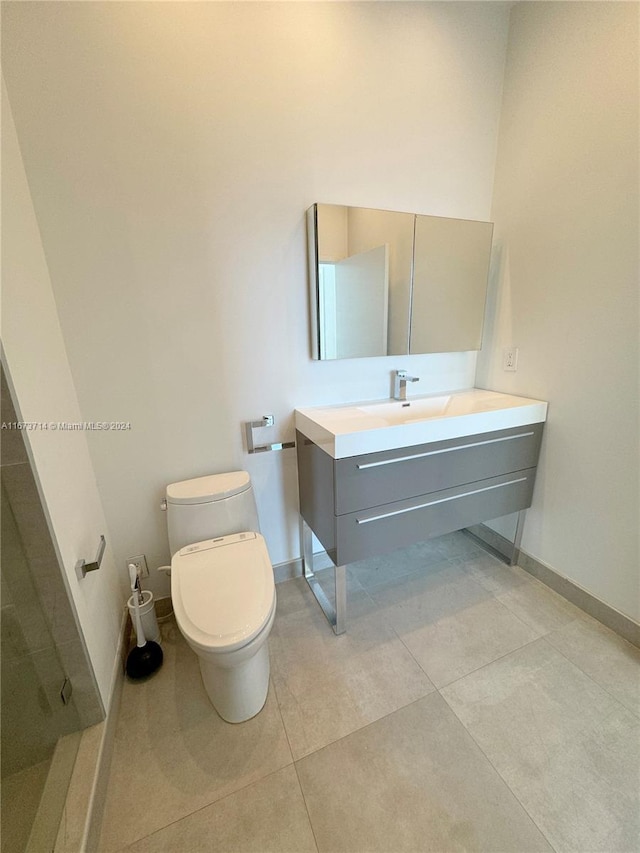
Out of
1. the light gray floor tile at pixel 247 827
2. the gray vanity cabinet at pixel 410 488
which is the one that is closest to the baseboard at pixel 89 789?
the light gray floor tile at pixel 247 827

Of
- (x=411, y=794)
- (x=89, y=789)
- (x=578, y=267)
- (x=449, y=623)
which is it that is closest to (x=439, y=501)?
(x=449, y=623)

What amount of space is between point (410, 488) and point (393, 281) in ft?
3.38

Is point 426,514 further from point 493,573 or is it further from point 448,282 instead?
point 448,282

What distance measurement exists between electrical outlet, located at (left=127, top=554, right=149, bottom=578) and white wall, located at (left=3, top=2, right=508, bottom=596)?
0.13 ft

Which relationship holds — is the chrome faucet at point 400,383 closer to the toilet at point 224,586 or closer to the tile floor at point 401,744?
the toilet at point 224,586

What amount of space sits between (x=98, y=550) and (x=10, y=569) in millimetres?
380

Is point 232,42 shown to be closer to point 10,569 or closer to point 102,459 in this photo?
point 102,459

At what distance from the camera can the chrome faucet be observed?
1.87m

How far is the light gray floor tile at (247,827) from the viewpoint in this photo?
0.94m

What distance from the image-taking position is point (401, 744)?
3.84 ft

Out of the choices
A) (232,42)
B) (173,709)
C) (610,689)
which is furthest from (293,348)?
(610,689)

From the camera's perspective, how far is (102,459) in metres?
1.45

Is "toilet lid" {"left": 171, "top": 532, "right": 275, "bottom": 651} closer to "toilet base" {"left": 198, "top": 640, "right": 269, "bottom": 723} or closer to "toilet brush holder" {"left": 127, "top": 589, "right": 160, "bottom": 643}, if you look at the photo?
"toilet base" {"left": 198, "top": 640, "right": 269, "bottom": 723}

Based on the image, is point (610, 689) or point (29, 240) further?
point (610, 689)
